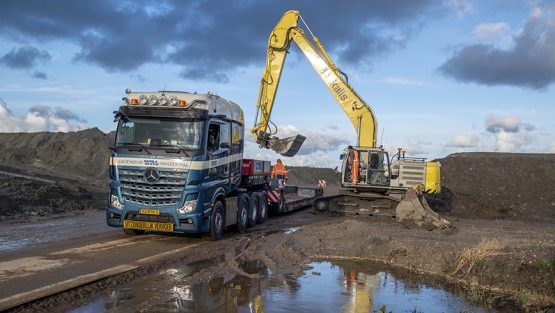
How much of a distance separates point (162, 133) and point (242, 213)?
4.18 metres

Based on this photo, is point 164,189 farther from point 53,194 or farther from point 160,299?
point 53,194

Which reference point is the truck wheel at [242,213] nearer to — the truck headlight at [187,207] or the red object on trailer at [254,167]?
the red object on trailer at [254,167]

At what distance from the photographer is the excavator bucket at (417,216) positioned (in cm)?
1620

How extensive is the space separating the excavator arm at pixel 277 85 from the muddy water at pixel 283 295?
10.5m

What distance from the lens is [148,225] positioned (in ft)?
40.3

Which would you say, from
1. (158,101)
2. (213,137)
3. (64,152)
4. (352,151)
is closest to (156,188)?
(213,137)

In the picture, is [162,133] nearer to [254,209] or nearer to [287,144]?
[254,209]

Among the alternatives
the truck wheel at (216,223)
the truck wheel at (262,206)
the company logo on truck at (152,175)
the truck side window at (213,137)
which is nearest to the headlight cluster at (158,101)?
the truck side window at (213,137)

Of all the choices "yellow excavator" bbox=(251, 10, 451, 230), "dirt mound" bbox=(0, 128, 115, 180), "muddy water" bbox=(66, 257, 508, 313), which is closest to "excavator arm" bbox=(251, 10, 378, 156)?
"yellow excavator" bbox=(251, 10, 451, 230)

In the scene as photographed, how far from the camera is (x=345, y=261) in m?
11.0

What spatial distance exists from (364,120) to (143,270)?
43.5 ft

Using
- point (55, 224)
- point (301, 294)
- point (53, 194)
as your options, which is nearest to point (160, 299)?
point (301, 294)

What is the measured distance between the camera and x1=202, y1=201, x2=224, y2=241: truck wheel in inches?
520

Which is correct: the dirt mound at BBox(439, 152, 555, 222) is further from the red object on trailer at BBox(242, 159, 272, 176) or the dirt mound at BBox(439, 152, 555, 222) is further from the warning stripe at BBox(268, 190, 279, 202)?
the red object on trailer at BBox(242, 159, 272, 176)
